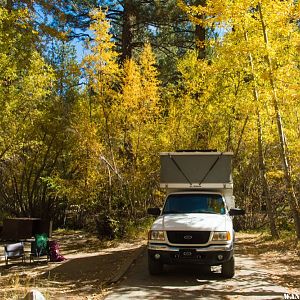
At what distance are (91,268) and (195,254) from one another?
3277 millimetres

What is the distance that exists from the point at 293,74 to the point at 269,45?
1.23m

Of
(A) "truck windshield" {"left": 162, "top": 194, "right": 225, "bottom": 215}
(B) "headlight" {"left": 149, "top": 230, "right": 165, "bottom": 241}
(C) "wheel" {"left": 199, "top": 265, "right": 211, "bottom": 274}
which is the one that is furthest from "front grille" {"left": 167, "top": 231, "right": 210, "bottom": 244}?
(C) "wheel" {"left": 199, "top": 265, "right": 211, "bottom": 274}

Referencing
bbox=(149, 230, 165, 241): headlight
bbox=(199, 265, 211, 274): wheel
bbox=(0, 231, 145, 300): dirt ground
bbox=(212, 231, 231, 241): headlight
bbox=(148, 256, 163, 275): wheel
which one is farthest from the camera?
bbox=(199, 265, 211, 274): wheel

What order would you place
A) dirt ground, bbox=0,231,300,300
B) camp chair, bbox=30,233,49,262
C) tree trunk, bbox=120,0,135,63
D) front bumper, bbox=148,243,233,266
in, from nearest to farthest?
1. dirt ground, bbox=0,231,300,300
2. front bumper, bbox=148,243,233,266
3. camp chair, bbox=30,233,49,262
4. tree trunk, bbox=120,0,135,63

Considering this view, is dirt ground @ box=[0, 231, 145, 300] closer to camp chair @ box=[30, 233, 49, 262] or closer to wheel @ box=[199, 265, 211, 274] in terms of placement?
camp chair @ box=[30, 233, 49, 262]

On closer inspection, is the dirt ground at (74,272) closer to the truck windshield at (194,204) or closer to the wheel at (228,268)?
the truck windshield at (194,204)

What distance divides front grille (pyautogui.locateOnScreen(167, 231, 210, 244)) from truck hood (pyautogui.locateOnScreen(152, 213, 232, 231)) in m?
0.08

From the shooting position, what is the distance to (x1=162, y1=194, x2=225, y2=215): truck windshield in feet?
30.5

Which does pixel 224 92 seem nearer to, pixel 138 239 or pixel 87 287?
pixel 138 239

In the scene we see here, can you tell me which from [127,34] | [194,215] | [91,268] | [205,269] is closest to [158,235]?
[194,215]

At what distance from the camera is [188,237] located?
8359mm

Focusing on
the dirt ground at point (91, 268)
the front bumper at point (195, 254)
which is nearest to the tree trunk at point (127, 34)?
the dirt ground at point (91, 268)

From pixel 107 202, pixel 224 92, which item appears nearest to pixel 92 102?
pixel 107 202

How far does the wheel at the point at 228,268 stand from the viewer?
8391mm
